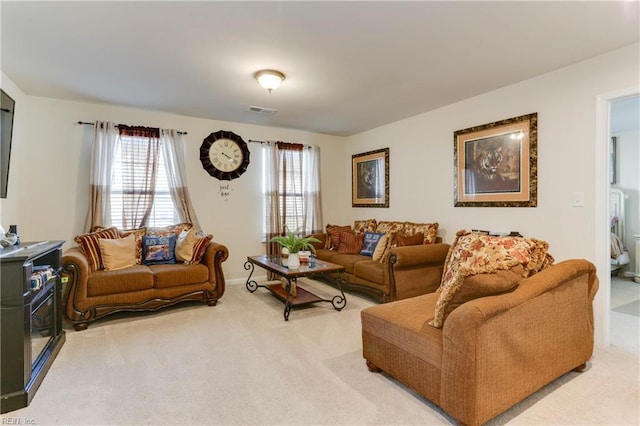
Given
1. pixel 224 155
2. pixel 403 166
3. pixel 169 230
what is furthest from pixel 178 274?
pixel 403 166

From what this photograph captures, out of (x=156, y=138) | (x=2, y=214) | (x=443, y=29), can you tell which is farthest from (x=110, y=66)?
(x=443, y=29)

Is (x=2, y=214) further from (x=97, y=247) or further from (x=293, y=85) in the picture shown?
(x=293, y=85)

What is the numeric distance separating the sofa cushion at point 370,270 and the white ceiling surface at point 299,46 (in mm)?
1966

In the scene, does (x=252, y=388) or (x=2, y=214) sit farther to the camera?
(x=2, y=214)

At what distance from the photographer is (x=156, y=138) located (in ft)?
14.2

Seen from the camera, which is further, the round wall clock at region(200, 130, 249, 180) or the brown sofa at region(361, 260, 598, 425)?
the round wall clock at region(200, 130, 249, 180)

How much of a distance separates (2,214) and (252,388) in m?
3.11

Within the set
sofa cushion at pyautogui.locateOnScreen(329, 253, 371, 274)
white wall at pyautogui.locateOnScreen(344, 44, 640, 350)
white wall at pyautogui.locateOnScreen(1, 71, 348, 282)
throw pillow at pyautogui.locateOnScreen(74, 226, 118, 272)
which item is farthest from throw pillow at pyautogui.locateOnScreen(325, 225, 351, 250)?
throw pillow at pyautogui.locateOnScreen(74, 226, 118, 272)

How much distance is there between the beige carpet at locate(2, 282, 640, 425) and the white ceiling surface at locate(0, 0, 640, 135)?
7.89 feet

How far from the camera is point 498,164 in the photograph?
351 centimetres

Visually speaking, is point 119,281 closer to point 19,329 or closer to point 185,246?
point 185,246

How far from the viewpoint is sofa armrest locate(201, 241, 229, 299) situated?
374 cm

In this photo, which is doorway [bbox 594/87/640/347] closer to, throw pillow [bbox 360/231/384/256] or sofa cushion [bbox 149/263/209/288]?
throw pillow [bbox 360/231/384/256]

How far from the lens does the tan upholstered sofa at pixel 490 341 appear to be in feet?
5.26
